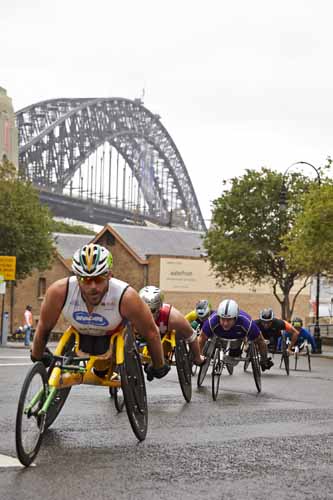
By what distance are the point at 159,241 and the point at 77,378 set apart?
7381cm

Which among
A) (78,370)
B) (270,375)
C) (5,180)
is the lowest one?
(270,375)

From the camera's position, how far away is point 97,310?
29.5ft

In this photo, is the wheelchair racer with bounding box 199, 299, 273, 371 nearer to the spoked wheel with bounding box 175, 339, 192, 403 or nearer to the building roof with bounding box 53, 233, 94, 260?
the spoked wheel with bounding box 175, 339, 192, 403

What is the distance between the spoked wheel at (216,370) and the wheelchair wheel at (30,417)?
638 centimetres

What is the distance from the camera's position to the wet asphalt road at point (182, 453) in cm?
693

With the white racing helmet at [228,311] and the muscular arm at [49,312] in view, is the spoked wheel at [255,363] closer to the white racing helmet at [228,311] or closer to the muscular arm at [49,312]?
the white racing helmet at [228,311]

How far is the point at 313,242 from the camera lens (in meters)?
42.7

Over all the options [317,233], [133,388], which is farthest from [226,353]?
[317,233]

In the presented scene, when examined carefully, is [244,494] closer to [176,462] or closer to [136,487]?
[136,487]

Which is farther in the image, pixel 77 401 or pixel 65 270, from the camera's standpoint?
pixel 65 270

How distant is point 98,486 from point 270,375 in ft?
50.0

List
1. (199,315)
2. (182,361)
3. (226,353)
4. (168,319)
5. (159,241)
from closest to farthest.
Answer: (182,361)
(168,319)
(226,353)
(199,315)
(159,241)

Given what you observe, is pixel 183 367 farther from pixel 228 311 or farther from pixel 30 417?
pixel 30 417

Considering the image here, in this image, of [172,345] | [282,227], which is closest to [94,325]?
[172,345]
